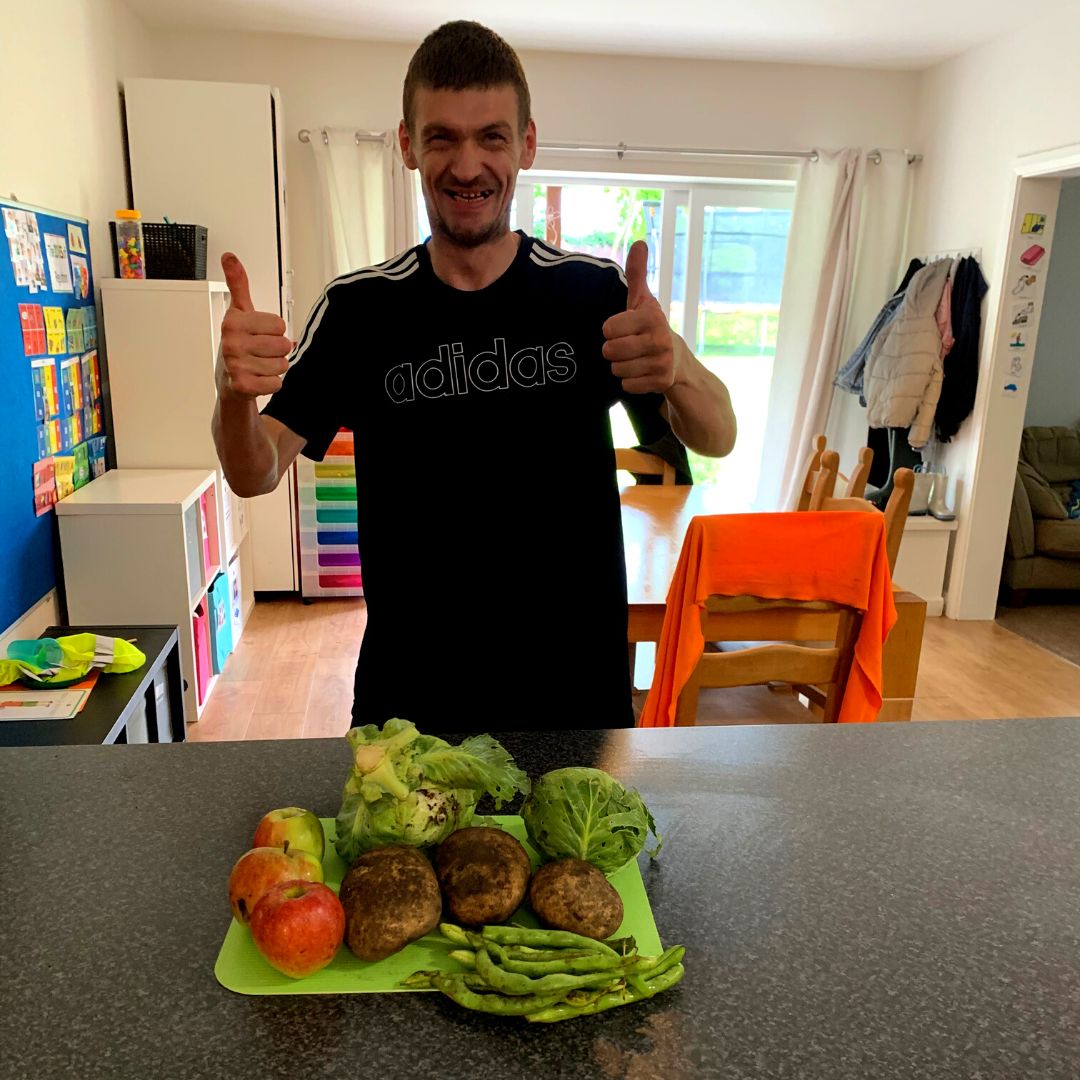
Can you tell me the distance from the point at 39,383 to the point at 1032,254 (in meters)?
3.93

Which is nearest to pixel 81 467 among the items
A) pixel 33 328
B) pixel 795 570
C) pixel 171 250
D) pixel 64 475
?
pixel 64 475

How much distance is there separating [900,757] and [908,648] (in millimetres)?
1244

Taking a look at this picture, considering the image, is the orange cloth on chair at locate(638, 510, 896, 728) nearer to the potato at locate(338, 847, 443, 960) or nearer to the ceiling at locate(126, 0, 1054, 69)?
the potato at locate(338, 847, 443, 960)

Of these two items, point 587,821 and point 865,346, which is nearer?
point 587,821

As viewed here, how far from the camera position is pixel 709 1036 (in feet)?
2.06

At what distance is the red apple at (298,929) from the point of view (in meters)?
0.64

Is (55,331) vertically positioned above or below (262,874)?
above

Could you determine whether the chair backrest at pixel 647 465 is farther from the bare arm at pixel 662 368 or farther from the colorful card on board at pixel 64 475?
the bare arm at pixel 662 368

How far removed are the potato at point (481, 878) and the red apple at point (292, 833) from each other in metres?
0.11

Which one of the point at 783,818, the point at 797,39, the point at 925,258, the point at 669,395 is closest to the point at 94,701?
the point at 669,395

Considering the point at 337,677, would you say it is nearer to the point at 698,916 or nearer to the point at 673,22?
the point at 698,916

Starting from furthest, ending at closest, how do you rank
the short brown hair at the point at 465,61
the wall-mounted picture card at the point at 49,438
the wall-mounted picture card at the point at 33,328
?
the wall-mounted picture card at the point at 49,438 → the wall-mounted picture card at the point at 33,328 → the short brown hair at the point at 465,61

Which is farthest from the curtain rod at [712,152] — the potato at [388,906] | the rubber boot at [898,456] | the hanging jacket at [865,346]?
the potato at [388,906]

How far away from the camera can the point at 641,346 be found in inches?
41.5
